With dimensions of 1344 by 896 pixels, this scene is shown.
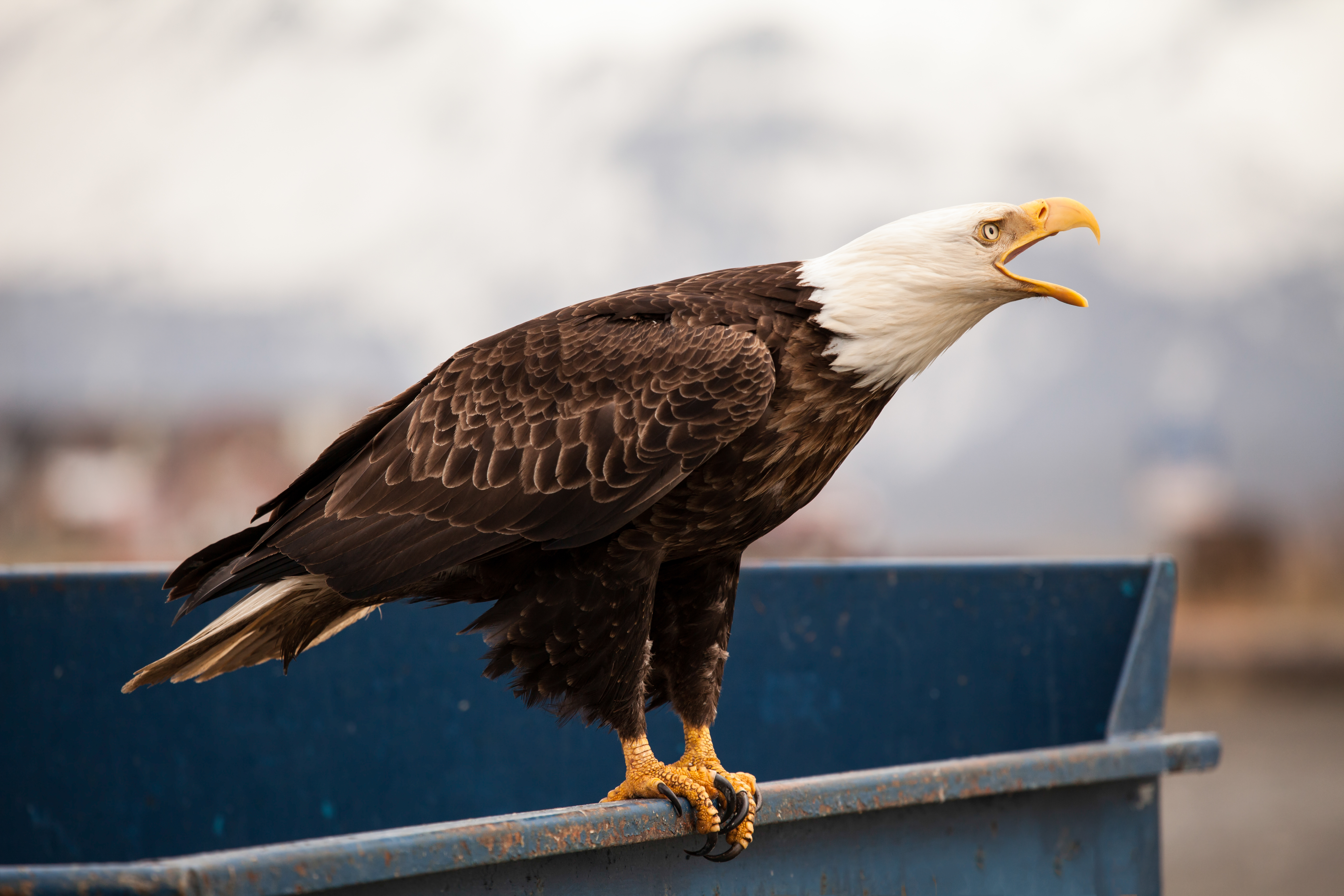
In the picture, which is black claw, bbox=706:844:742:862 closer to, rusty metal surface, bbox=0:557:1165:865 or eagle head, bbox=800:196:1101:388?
eagle head, bbox=800:196:1101:388

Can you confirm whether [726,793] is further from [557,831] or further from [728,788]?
[557,831]

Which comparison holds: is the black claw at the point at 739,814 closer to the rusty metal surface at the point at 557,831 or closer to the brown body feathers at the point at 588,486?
the rusty metal surface at the point at 557,831

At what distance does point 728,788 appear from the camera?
2.20m

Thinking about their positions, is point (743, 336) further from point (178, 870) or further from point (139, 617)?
point (139, 617)

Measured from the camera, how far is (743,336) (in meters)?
2.27

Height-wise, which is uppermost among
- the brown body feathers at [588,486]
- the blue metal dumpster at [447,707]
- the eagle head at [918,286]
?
the eagle head at [918,286]

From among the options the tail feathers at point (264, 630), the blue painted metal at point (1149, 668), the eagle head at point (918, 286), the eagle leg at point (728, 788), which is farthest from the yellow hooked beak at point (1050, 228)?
the tail feathers at point (264, 630)

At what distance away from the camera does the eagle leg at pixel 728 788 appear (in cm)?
196

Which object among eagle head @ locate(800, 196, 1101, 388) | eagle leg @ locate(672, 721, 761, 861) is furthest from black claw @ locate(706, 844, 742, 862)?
eagle head @ locate(800, 196, 1101, 388)

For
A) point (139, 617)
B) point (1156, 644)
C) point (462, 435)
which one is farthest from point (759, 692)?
point (139, 617)

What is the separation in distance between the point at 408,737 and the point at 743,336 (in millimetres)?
1843

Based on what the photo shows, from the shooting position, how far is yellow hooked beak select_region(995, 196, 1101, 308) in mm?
2387

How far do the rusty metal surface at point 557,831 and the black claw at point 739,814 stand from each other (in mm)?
76

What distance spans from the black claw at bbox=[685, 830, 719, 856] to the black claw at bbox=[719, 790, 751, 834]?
2 centimetres
